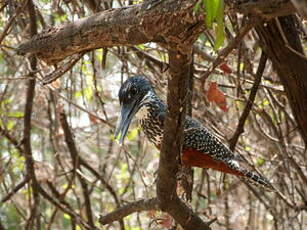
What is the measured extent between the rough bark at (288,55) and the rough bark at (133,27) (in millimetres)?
871

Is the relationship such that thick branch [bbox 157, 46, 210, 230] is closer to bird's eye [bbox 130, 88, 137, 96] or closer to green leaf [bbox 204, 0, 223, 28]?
green leaf [bbox 204, 0, 223, 28]

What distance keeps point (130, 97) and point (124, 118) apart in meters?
0.25

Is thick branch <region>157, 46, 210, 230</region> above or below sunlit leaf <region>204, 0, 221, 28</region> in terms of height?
above

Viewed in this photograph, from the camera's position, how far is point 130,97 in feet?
11.2

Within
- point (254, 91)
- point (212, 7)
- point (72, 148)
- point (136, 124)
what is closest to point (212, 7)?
point (212, 7)

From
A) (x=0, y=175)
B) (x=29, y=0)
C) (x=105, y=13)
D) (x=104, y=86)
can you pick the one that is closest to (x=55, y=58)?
(x=105, y=13)

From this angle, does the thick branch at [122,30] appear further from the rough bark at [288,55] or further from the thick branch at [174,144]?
the rough bark at [288,55]

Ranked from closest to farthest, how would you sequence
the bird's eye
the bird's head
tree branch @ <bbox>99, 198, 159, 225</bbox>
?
tree branch @ <bbox>99, 198, 159, 225</bbox>
the bird's head
the bird's eye

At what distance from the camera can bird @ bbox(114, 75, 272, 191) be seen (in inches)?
136

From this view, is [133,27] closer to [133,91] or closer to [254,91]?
[254,91]

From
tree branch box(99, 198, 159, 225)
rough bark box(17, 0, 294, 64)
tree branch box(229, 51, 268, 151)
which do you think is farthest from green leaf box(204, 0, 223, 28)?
tree branch box(229, 51, 268, 151)

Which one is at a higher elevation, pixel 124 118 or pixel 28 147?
pixel 28 147

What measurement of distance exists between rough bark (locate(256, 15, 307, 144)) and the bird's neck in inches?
35.4

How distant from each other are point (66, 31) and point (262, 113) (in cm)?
179
